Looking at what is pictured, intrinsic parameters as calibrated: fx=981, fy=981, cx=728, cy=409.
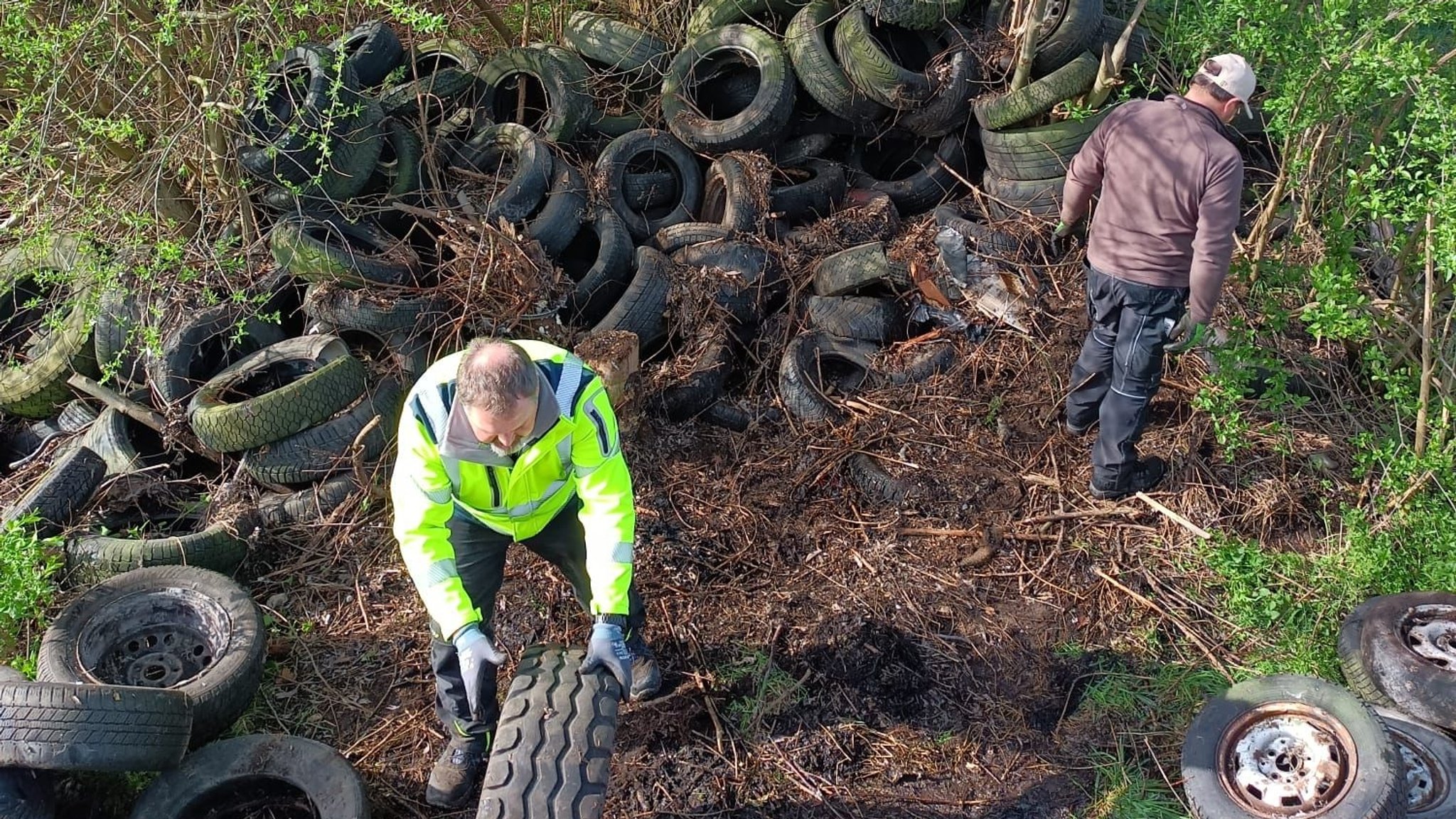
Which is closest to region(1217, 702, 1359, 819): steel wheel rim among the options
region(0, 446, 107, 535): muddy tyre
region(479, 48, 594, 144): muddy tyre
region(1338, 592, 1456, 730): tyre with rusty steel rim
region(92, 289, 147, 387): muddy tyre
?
region(1338, 592, 1456, 730): tyre with rusty steel rim

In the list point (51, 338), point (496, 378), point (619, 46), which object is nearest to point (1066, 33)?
point (619, 46)

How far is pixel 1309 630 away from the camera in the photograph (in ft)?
14.3

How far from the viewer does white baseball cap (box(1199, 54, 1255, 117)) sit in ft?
13.9

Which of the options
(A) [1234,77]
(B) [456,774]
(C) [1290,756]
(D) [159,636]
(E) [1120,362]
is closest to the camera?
(C) [1290,756]

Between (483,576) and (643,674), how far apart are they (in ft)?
2.63

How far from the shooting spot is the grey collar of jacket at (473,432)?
300 cm

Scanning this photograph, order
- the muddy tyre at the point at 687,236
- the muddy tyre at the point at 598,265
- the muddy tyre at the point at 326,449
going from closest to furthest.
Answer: the muddy tyre at the point at 326,449
the muddy tyre at the point at 598,265
the muddy tyre at the point at 687,236

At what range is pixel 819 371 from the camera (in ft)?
18.5

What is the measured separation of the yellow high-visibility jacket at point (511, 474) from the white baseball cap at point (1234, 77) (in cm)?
307

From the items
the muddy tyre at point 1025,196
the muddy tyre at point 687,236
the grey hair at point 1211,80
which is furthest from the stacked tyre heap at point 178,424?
the grey hair at point 1211,80

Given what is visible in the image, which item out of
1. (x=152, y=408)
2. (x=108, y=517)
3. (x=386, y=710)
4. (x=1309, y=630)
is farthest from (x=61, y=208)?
(x=1309, y=630)

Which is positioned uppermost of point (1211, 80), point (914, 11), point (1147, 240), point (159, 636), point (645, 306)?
point (1211, 80)

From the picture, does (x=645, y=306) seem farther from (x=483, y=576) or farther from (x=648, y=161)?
(x=483, y=576)

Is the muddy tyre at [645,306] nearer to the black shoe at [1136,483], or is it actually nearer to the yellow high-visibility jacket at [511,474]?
the yellow high-visibility jacket at [511,474]
